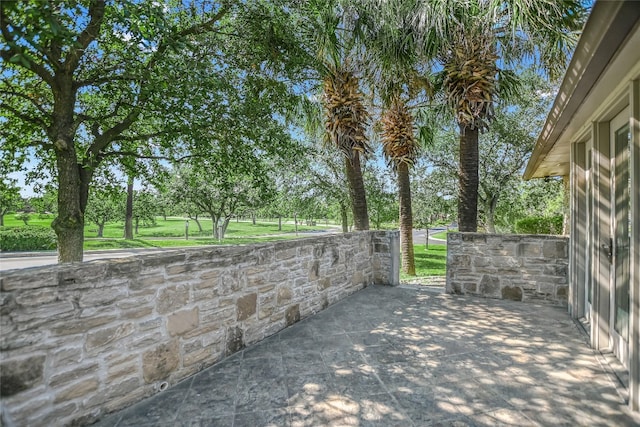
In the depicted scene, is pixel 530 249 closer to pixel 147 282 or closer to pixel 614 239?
pixel 614 239

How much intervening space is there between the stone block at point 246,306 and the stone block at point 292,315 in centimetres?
63

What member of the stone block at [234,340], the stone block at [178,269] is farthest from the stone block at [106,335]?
the stone block at [234,340]

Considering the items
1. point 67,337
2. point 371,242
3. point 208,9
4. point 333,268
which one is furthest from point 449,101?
point 67,337

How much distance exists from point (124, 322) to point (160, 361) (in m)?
0.48

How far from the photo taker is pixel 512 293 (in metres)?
5.26

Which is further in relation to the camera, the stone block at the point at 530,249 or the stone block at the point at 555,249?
the stone block at the point at 530,249

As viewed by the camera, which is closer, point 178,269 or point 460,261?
point 178,269

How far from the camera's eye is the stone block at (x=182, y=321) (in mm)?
2662

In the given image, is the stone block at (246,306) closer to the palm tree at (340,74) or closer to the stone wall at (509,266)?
the stone wall at (509,266)

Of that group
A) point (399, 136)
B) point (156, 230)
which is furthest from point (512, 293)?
point (156, 230)

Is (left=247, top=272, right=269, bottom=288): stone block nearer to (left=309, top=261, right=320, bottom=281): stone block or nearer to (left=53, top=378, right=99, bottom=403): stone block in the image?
(left=309, top=261, right=320, bottom=281): stone block

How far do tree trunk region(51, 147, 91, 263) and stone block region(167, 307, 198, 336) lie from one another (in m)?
3.66

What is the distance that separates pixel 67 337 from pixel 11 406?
396mm

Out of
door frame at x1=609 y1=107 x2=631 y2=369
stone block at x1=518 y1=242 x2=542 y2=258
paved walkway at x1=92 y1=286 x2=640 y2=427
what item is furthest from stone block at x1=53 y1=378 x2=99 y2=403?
stone block at x1=518 y1=242 x2=542 y2=258
